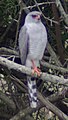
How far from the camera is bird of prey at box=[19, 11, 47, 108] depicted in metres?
3.71

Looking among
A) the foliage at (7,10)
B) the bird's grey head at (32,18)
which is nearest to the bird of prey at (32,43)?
the bird's grey head at (32,18)

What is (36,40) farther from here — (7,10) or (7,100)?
(7,100)

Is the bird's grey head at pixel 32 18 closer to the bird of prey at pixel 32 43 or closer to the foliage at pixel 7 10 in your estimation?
the bird of prey at pixel 32 43

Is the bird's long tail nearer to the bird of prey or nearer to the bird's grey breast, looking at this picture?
the bird of prey

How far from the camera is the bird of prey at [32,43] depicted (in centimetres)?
371

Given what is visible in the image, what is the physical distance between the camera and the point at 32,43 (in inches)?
146

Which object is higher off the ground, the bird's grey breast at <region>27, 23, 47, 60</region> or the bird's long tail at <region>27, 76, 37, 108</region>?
the bird's grey breast at <region>27, 23, 47, 60</region>

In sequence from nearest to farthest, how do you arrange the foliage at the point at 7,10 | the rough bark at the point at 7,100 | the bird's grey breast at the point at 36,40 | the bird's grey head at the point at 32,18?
the bird's grey breast at the point at 36,40, the bird's grey head at the point at 32,18, the foliage at the point at 7,10, the rough bark at the point at 7,100

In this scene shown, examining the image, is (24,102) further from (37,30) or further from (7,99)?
(37,30)

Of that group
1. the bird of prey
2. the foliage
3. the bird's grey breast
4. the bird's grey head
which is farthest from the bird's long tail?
the foliage

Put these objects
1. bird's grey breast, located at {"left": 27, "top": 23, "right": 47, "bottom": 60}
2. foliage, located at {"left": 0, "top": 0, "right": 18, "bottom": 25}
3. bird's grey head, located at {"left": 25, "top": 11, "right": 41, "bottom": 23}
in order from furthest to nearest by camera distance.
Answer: foliage, located at {"left": 0, "top": 0, "right": 18, "bottom": 25}, bird's grey head, located at {"left": 25, "top": 11, "right": 41, "bottom": 23}, bird's grey breast, located at {"left": 27, "top": 23, "right": 47, "bottom": 60}

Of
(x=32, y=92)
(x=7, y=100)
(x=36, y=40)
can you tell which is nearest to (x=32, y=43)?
(x=36, y=40)

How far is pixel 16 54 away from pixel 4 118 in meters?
1.01

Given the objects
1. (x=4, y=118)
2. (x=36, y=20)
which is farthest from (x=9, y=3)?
(x=4, y=118)
